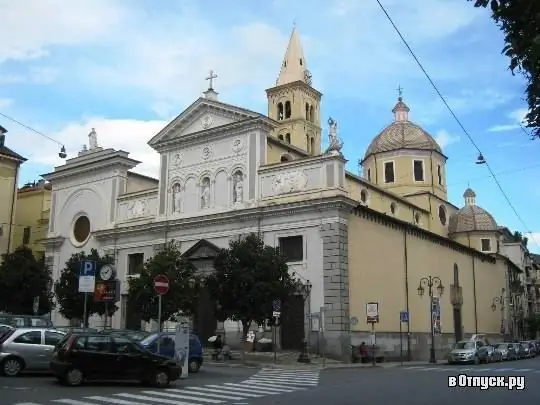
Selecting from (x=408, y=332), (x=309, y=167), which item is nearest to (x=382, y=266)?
(x=408, y=332)

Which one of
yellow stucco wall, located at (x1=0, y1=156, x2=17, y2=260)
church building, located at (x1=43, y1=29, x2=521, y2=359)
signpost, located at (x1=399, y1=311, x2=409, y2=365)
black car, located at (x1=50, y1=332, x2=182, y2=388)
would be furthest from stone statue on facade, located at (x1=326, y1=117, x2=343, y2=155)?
yellow stucco wall, located at (x1=0, y1=156, x2=17, y2=260)

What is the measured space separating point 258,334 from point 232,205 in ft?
27.3

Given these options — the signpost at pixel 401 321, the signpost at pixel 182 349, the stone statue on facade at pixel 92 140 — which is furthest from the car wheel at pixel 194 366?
the stone statue on facade at pixel 92 140

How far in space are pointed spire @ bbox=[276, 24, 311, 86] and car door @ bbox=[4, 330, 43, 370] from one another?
Result: 41.3 meters

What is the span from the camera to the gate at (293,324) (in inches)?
1367

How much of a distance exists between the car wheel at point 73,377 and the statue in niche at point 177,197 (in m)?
25.7

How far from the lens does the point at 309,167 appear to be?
3650 centimetres

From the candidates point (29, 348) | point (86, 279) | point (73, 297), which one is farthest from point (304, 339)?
point (29, 348)

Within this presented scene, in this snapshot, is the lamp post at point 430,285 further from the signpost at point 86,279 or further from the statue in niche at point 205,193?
the signpost at point 86,279

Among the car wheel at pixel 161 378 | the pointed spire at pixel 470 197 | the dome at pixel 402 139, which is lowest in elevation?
the car wheel at pixel 161 378

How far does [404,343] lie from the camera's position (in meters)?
39.8

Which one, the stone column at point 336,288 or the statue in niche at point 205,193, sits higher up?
the statue in niche at point 205,193

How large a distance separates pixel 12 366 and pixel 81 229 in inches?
1228

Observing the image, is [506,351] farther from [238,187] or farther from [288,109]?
[288,109]
